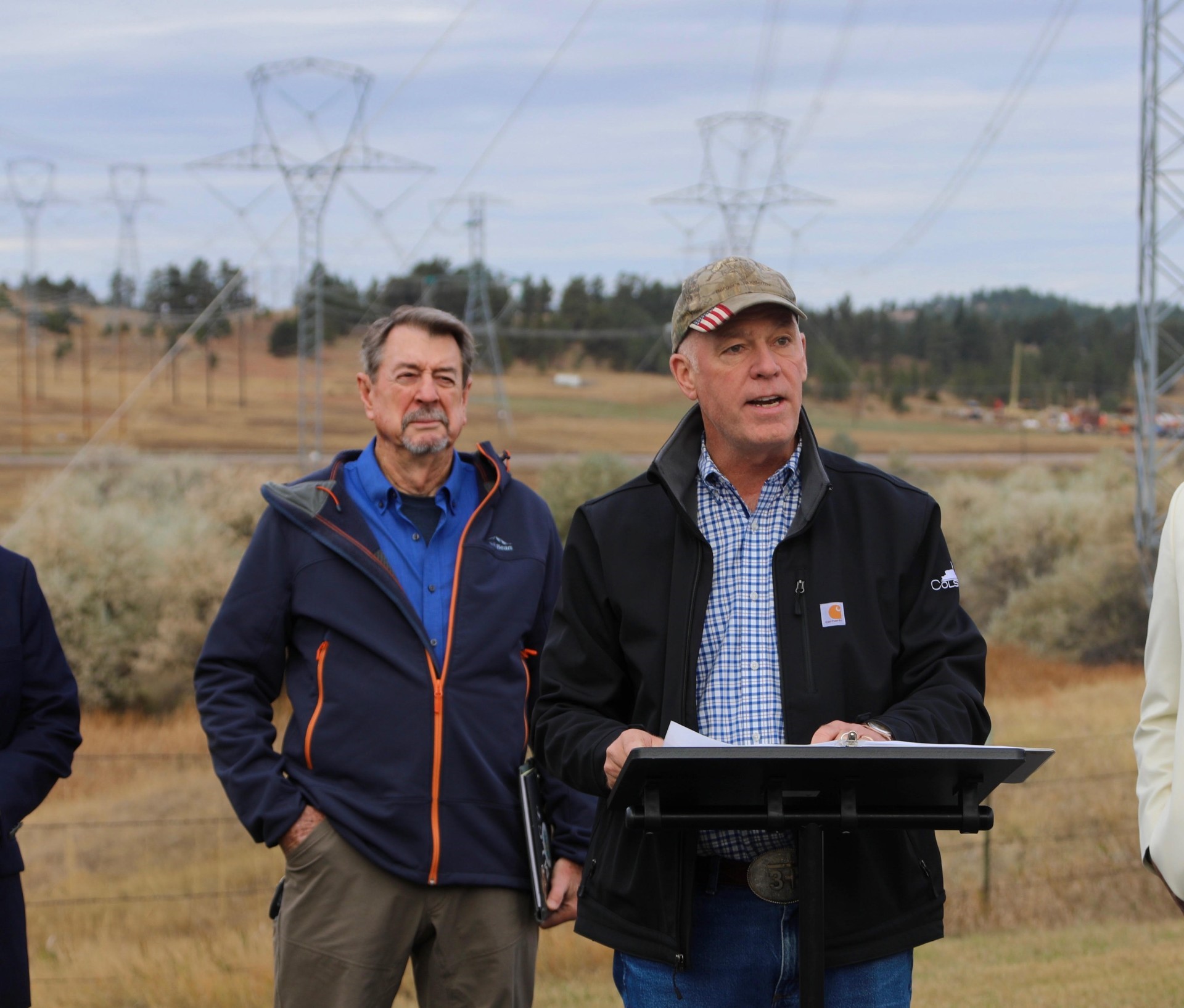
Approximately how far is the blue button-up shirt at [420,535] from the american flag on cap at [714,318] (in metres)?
1.26

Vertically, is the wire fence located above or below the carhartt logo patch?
below

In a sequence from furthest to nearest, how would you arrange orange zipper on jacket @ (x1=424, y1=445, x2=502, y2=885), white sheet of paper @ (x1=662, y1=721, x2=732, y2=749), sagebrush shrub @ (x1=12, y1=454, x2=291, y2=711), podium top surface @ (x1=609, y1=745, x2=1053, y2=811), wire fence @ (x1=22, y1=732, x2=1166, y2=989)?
1. sagebrush shrub @ (x1=12, y1=454, x2=291, y2=711)
2. wire fence @ (x1=22, y1=732, x2=1166, y2=989)
3. orange zipper on jacket @ (x1=424, y1=445, x2=502, y2=885)
4. white sheet of paper @ (x1=662, y1=721, x2=732, y2=749)
5. podium top surface @ (x1=609, y1=745, x2=1053, y2=811)

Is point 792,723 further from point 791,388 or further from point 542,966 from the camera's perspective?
point 542,966

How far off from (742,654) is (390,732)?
1.26m

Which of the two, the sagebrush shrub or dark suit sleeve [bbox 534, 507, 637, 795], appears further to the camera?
the sagebrush shrub

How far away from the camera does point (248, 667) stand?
3.86 metres

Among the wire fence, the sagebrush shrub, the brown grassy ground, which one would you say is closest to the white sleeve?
the wire fence

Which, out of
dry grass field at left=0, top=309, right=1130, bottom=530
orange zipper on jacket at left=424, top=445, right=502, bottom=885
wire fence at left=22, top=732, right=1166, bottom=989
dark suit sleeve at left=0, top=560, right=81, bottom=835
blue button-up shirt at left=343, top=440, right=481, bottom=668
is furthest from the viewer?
dry grass field at left=0, top=309, right=1130, bottom=530

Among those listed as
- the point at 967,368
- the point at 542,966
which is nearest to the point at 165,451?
the point at 967,368

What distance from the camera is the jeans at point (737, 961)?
9.19 ft

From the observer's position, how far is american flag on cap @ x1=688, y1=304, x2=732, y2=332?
2.88 metres

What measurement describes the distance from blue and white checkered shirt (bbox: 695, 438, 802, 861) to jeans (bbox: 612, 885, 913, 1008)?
0.37 feet

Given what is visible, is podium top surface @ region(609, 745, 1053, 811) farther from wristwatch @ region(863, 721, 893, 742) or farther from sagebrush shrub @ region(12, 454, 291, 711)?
sagebrush shrub @ region(12, 454, 291, 711)

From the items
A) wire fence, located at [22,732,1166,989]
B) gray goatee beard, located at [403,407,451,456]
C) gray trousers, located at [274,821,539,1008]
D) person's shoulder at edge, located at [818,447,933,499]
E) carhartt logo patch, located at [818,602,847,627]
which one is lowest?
wire fence, located at [22,732,1166,989]
